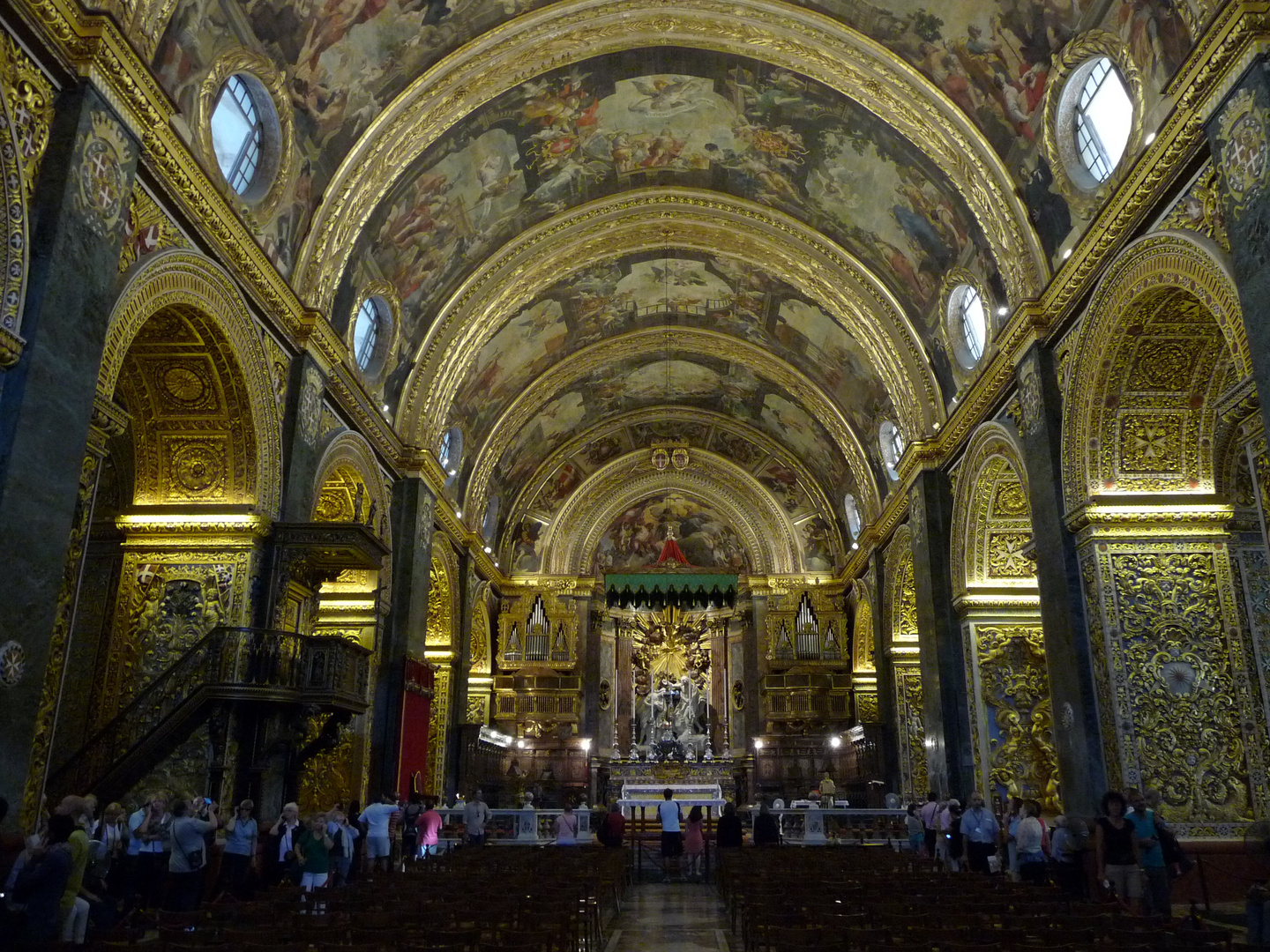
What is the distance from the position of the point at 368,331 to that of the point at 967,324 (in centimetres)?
1055

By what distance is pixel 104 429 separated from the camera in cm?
959

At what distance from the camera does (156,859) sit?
9.02 metres

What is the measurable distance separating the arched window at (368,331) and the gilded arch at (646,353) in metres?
6.75

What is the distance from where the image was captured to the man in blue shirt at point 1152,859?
326 inches

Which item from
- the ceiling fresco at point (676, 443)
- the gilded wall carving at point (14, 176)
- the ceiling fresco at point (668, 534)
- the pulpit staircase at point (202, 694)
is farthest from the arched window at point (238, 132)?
the ceiling fresco at point (668, 534)

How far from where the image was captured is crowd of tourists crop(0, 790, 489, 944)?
243 inches

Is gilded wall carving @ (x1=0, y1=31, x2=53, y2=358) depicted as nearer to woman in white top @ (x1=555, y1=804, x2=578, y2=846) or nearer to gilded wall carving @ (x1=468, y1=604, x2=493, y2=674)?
woman in white top @ (x1=555, y1=804, x2=578, y2=846)

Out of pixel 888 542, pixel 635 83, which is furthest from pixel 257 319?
pixel 888 542

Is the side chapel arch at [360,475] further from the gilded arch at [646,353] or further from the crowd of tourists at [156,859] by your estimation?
the gilded arch at [646,353]

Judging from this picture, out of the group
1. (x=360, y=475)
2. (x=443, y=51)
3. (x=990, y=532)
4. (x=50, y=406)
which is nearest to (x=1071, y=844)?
(x=990, y=532)

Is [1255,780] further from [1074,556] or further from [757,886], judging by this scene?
[757,886]

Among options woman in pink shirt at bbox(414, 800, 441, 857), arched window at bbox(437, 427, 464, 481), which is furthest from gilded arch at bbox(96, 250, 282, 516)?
arched window at bbox(437, 427, 464, 481)

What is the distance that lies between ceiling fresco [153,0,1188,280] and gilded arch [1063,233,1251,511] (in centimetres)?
203

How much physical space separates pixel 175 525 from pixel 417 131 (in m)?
6.90
